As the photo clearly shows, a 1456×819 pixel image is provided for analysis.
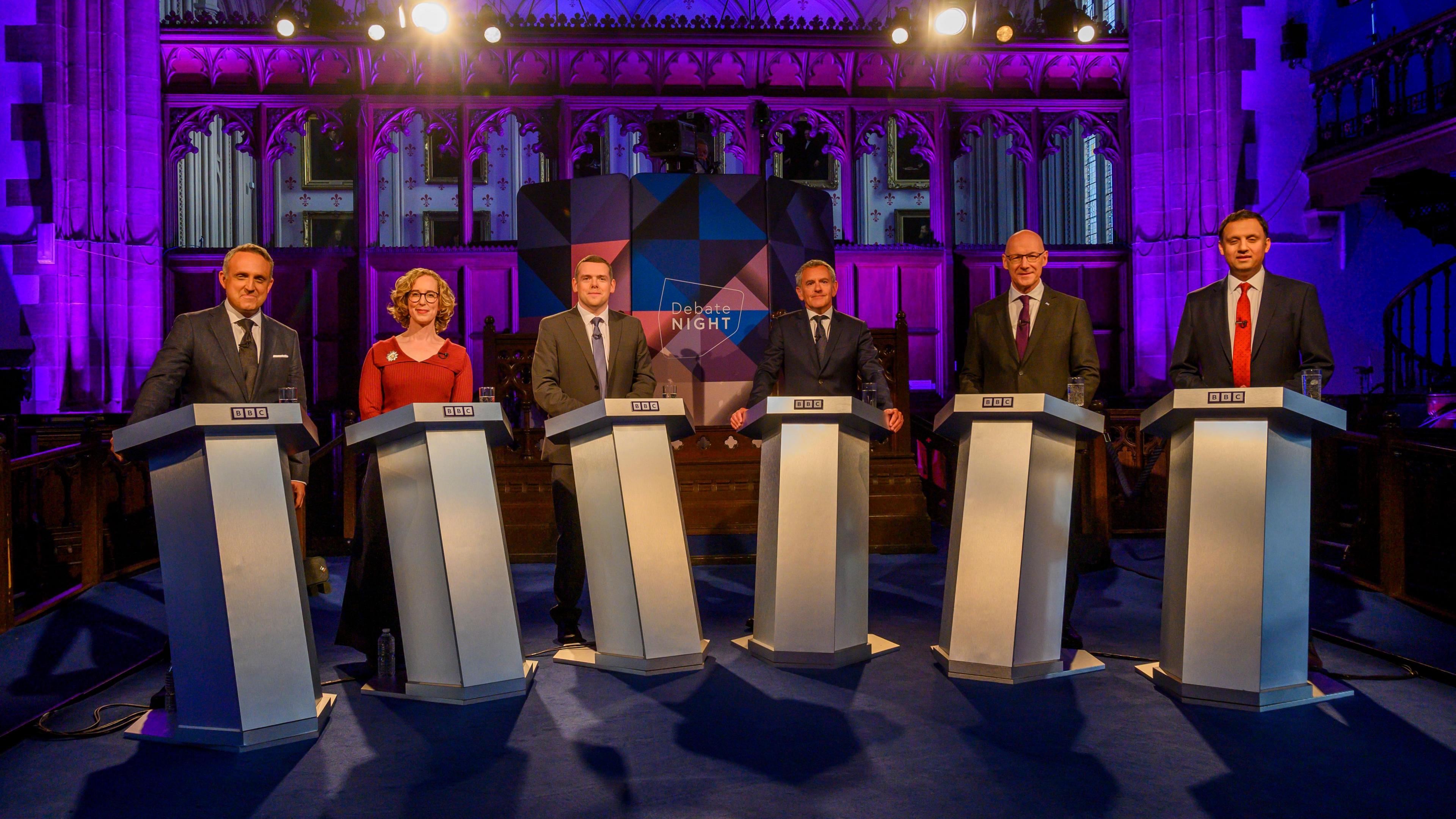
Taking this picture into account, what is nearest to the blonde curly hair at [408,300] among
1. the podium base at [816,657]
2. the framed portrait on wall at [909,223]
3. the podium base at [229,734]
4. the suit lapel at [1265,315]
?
the podium base at [229,734]

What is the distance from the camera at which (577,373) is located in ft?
12.8

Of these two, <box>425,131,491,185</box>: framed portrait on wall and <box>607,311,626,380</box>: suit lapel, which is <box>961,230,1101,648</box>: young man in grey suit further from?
<box>425,131,491,185</box>: framed portrait on wall

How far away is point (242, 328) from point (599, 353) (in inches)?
53.8

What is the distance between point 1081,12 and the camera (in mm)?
9203

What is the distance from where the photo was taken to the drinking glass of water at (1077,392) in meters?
3.39

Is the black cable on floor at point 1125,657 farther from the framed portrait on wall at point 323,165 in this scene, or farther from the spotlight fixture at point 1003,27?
the framed portrait on wall at point 323,165

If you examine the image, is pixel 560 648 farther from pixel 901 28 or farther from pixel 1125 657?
pixel 901 28

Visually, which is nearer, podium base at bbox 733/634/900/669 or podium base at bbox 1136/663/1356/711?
podium base at bbox 1136/663/1356/711

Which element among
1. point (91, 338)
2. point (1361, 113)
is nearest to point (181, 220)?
point (91, 338)

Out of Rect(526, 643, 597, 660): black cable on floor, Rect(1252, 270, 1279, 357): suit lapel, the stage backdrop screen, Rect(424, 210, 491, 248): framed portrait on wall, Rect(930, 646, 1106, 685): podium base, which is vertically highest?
Rect(424, 210, 491, 248): framed portrait on wall

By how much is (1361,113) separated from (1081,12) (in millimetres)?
2822

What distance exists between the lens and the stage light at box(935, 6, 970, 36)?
28.7ft

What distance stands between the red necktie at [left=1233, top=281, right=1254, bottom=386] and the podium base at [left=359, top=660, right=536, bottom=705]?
2.83 meters

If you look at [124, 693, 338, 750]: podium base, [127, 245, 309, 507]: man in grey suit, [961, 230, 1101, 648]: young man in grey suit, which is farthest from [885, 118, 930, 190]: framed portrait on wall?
[124, 693, 338, 750]: podium base
